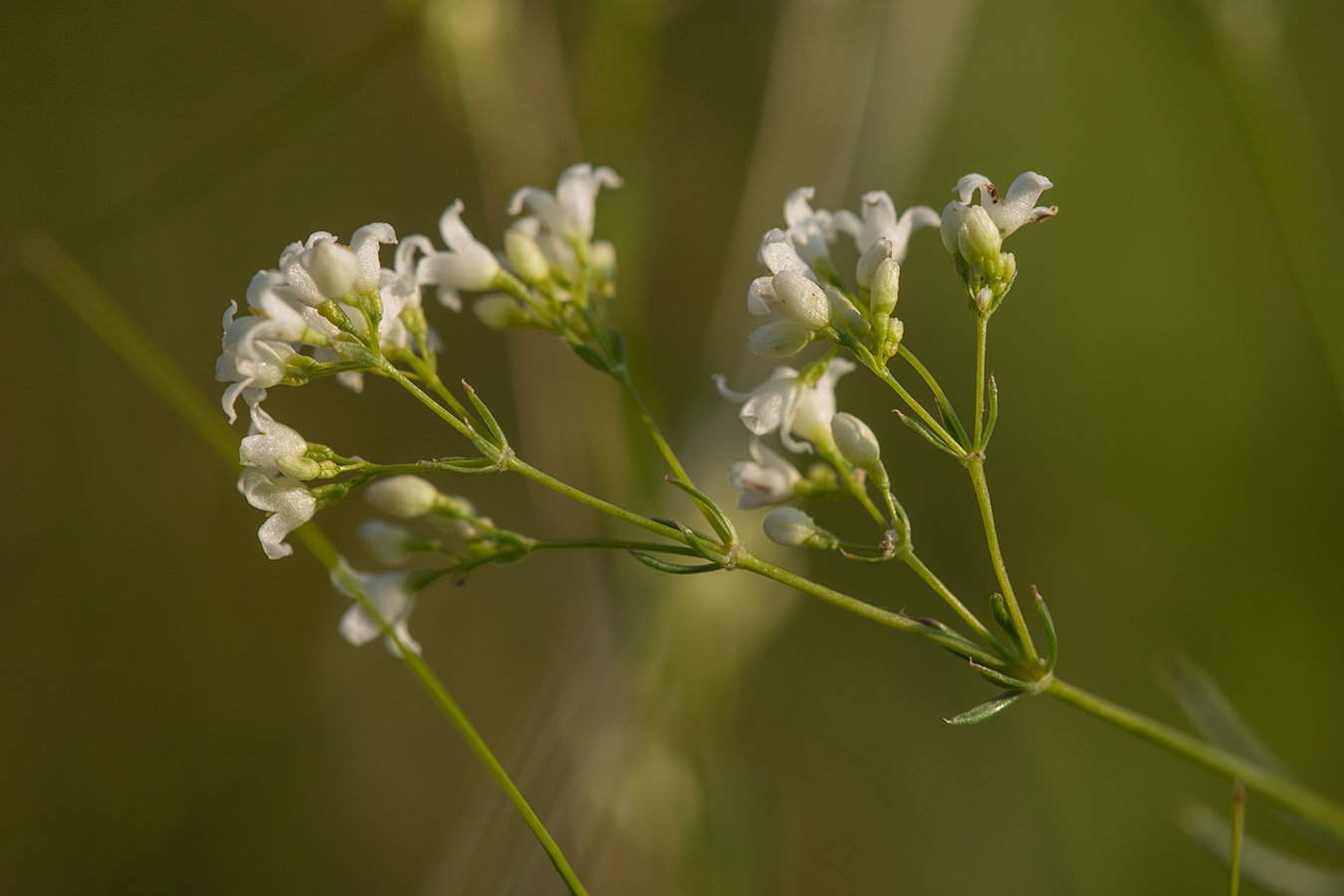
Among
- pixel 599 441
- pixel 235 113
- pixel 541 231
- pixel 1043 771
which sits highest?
pixel 235 113

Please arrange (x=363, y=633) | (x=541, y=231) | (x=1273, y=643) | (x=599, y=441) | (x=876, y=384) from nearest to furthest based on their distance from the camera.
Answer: (x=363, y=633)
(x=541, y=231)
(x=599, y=441)
(x=1273, y=643)
(x=876, y=384)

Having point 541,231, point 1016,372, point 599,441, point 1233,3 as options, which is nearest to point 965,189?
point 541,231

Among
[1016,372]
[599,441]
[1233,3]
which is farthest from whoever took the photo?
[1016,372]

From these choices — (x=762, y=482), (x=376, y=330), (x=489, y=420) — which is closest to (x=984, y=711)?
(x=762, y=482)

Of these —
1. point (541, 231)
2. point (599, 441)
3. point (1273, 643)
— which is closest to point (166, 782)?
point (599, 441)

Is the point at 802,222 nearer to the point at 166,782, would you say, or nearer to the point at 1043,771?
the point at 1043,771

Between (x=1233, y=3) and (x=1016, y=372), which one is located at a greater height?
(x=1233, y=3)

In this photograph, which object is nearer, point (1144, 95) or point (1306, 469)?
point (1306, 469)
